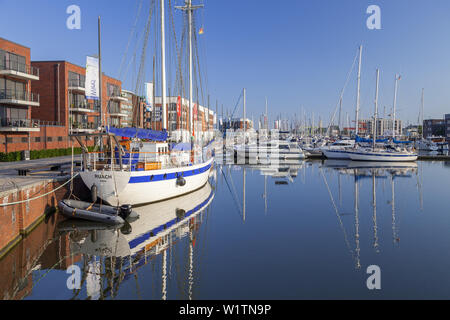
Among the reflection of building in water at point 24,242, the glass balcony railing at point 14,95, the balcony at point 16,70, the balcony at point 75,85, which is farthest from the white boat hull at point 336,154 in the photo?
the reflection of building in water at point 24,242

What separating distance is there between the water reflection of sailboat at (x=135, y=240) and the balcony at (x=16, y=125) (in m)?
23.5

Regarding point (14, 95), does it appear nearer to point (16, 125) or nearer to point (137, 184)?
point (16, 125)

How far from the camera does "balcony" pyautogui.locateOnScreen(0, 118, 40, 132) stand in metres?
35.0

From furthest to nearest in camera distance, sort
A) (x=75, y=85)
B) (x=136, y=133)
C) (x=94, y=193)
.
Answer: (x=75, y=85)
(x=136, y=133)
(x=94, y=193)

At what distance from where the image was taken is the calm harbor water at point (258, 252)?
1031cm

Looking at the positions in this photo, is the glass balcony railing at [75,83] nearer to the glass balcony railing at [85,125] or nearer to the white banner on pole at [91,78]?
the glass balcony railing at [85,125]

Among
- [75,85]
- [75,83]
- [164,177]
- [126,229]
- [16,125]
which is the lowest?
[126,229]

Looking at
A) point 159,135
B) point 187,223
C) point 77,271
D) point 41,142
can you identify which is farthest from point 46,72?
point 77,271

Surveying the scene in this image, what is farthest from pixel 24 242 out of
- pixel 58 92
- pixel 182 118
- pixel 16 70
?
pixel 58 92

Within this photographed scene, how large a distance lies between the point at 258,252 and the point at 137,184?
937 cm

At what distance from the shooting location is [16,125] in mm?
36531

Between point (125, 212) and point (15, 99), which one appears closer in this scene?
point (125, 212)

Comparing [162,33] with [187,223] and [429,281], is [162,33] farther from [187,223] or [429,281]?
[429,281]
